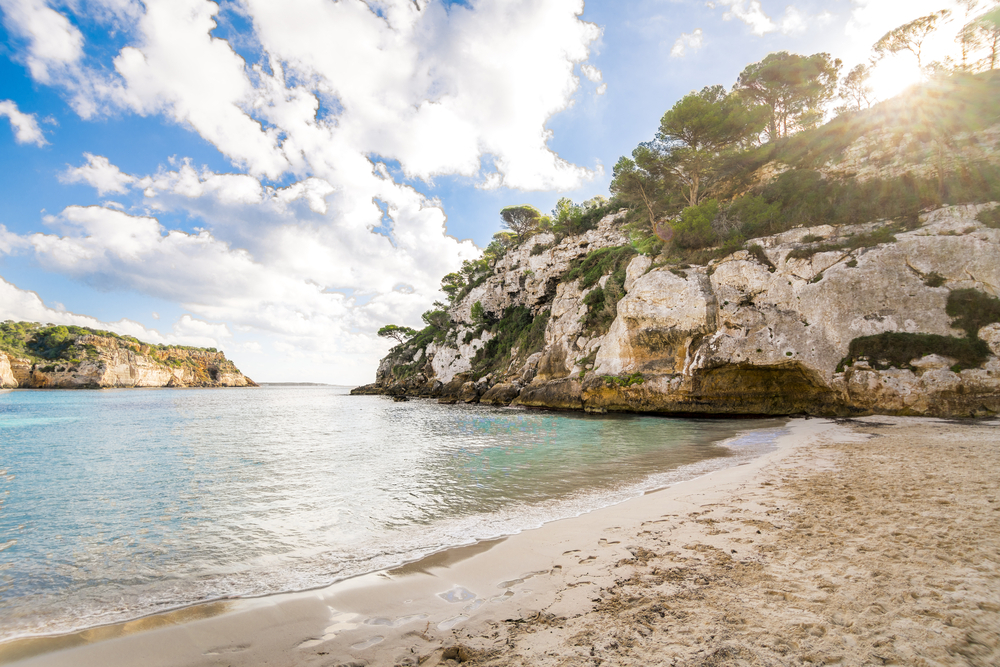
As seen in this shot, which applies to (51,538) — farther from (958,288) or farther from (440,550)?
(958,288)

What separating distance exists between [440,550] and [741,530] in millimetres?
3640

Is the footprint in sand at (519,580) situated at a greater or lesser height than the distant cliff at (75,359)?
lesser

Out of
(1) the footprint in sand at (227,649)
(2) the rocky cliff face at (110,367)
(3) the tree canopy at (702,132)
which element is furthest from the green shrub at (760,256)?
(2) the rocky cliff face at (110,367)

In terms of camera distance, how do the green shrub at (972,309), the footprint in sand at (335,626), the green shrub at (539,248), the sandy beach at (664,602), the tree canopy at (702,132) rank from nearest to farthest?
1. the sandy beach at (664,602)
2. the footprint in sand at (335,626)
3. the green shrub at (972,309)
4. the tree canopy at (702,132)
5. the green shrub at (539,248)

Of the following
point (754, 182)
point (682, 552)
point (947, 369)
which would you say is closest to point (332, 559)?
point (682, 552)

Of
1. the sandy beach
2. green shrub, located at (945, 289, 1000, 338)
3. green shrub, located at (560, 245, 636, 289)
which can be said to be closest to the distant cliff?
green shrub, located at (560, 245, 636, 289)

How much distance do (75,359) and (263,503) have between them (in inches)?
4555

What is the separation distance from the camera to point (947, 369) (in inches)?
516

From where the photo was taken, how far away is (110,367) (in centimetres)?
8794

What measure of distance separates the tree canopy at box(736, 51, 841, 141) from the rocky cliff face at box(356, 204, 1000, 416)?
1810cm

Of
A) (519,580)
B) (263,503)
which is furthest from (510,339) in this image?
(519,580)

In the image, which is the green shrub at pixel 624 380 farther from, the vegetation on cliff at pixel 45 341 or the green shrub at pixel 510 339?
the vegetation on cliff at pixel 45 341

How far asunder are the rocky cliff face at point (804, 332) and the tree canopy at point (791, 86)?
18098mm

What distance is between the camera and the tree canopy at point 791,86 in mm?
29750
